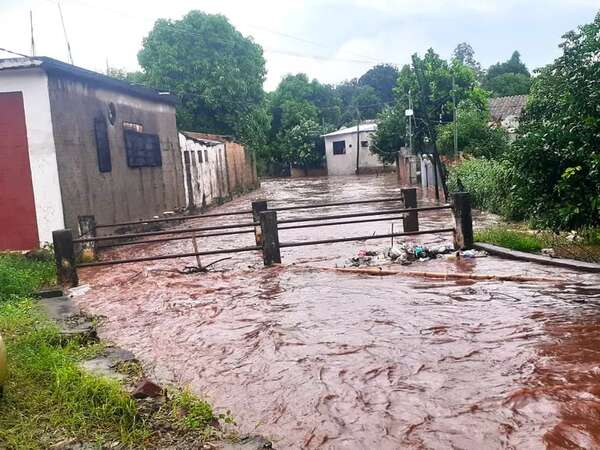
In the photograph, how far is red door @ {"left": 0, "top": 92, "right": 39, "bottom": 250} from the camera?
41.2 feet

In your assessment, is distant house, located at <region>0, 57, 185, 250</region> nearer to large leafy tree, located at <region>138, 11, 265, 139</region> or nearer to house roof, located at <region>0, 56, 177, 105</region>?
house roof, located at <region>0, 56, 177, 105</region>

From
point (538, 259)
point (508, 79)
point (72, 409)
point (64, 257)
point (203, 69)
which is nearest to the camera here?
point (72, 409)

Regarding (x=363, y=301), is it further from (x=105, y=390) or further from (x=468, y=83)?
(x=468, y=83)

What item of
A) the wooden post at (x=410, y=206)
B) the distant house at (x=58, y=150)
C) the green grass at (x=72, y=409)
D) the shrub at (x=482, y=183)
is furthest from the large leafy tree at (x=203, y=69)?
the green grass at (x=72, y=409)

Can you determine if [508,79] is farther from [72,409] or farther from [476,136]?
[72,409]

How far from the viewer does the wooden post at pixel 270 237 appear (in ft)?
33.6

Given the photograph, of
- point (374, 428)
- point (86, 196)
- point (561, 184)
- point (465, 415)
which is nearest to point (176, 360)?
point (374, 428)

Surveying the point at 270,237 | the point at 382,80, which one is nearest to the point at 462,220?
the point at 270,237

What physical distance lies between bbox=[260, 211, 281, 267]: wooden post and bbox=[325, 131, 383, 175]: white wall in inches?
1756

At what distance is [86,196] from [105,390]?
398 inches

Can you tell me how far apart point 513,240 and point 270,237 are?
4.14 m

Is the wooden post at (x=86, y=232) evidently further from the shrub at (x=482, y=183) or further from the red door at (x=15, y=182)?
the shrub at (x=482, y=183)

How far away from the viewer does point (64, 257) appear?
9.98 metres

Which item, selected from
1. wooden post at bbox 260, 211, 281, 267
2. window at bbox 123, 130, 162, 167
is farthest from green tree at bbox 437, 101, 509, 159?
wooden post at bbox 260, 211, 281, 267
